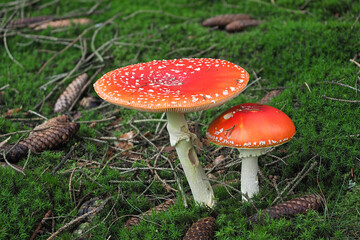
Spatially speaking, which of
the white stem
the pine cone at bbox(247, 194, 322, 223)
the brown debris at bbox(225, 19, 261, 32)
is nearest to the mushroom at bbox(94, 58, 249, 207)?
the white stem

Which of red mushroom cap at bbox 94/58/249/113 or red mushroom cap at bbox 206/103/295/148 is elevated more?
red mushroom cap at bbox 94/58/249/113

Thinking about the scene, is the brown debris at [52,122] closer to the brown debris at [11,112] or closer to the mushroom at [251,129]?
the brown debris at [11,112]

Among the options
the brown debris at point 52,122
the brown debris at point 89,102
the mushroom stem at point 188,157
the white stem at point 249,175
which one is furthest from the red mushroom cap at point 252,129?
the brown debris at point 89,102

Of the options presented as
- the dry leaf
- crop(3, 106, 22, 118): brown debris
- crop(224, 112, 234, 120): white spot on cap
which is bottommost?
crop(3, 106, 22, 118): brown debris

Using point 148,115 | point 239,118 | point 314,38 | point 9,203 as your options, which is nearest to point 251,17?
point 314,38

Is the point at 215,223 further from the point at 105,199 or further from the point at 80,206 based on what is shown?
the point at 80,206

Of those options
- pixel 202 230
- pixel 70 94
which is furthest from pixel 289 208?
pixel 70 94

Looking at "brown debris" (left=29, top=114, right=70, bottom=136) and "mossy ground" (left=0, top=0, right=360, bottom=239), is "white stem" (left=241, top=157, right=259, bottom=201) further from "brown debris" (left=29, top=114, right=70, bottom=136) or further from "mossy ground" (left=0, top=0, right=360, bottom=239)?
"brown debris" (left=29, top=114, right=70, bottom=136)
